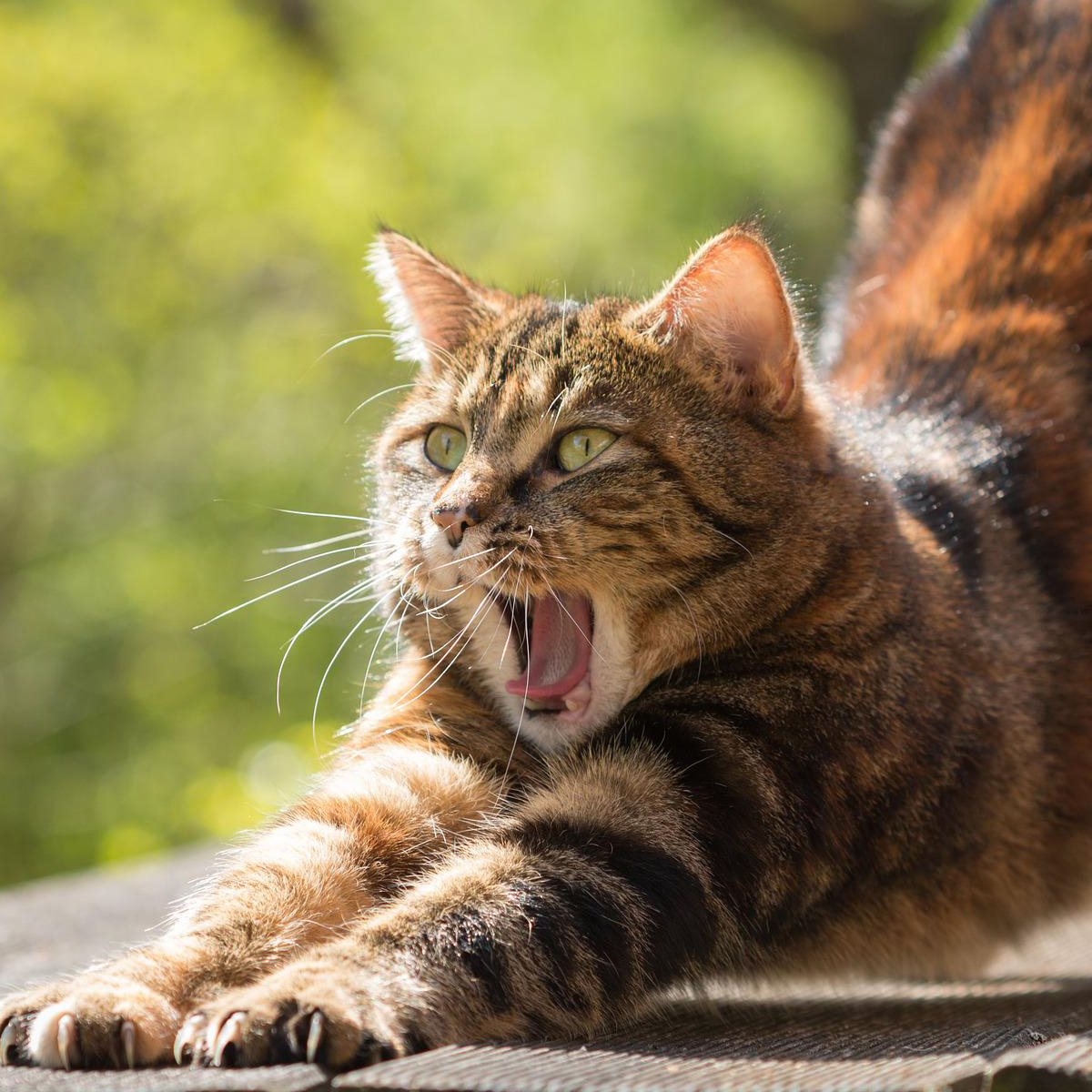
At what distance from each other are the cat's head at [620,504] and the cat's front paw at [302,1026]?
58 cm

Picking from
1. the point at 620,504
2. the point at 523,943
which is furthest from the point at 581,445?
the point at 523,943

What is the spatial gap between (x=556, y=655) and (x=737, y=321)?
1.74 ft

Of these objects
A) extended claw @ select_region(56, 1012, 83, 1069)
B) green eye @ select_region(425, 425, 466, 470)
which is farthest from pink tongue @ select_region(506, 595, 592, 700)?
extended claw @ select_region(56, 1012, 83, 1069)

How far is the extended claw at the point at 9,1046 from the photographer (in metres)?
1.34

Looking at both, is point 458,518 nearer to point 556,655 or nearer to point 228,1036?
point 556,655

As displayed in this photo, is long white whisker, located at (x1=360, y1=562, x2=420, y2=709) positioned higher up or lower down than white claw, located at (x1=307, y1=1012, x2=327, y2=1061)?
higher up

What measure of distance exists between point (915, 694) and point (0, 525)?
6.20 meters

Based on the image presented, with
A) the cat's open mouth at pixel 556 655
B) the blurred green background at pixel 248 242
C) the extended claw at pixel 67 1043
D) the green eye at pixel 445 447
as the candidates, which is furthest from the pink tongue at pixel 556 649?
the blurred green background at pixel 248 242

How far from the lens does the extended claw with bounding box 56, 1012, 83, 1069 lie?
129cm

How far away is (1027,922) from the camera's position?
2031 mm

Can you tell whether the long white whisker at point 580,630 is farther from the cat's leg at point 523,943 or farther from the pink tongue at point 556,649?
the cat's leg at point 523,943

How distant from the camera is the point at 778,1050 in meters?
1.40

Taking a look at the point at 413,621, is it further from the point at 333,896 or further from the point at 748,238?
the point at 748,238

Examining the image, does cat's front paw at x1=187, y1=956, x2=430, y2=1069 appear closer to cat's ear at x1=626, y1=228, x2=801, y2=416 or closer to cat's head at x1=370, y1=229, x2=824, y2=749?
cat's head at x1=370, y1=229, x2=824, y2=749
